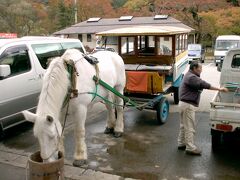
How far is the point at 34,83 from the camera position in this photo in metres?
6.96

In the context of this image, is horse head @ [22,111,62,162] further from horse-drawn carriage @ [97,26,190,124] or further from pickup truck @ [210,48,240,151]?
horse-drawn carriage @ [97,26,190,124]

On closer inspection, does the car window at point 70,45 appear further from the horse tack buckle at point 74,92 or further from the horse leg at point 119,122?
the horse tack buckle at point 74,92

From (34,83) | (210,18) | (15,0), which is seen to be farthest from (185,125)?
(15,0)

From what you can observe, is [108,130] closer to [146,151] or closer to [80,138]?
[146,151]

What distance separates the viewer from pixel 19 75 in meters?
6.58

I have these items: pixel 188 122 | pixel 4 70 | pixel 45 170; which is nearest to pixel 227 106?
pixel 188 122

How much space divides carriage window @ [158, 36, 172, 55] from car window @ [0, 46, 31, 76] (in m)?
3.48

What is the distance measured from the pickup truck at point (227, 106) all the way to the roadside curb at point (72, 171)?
5.98 feet

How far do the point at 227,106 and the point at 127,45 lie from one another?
436cm

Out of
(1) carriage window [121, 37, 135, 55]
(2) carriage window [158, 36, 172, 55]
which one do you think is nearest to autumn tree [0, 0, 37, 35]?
(1) carriage window [121, 37, 135, 55]

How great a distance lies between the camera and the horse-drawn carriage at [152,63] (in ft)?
24.9

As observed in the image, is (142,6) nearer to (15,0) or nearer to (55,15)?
(55,15)

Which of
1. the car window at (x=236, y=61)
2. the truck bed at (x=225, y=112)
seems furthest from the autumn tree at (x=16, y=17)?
the truck bed at (x=225, y=112)

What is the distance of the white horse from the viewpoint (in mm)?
4012
